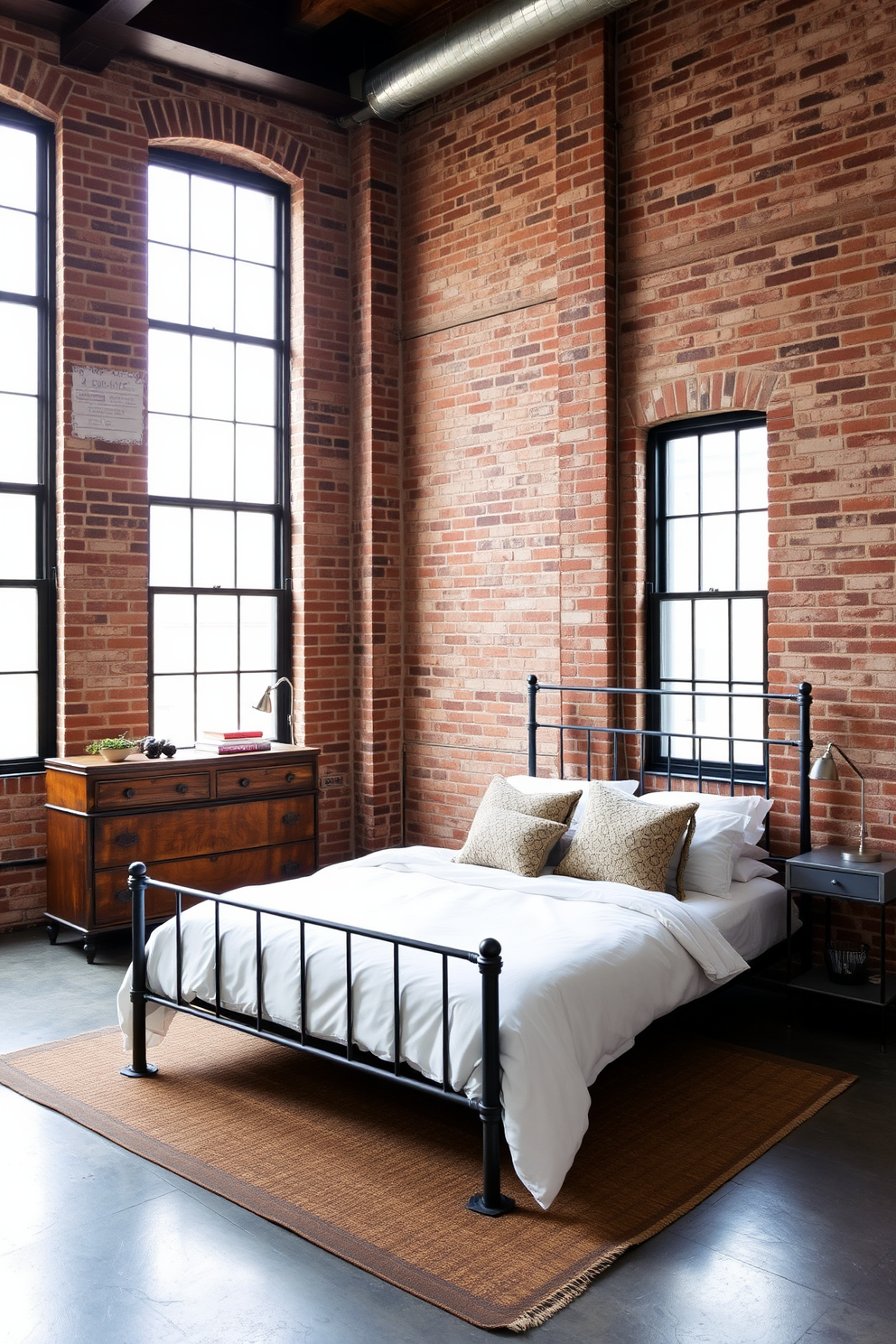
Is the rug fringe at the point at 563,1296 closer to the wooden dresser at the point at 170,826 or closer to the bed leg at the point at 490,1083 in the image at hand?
the bed leg at the point at 490,1083

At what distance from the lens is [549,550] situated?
6.81 m

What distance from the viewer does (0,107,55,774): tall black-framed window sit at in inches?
256

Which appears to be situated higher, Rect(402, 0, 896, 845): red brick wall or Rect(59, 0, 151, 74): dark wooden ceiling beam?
Rect(59, 0, 151, 74): dark wooden ceiling beam

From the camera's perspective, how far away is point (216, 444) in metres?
7.34

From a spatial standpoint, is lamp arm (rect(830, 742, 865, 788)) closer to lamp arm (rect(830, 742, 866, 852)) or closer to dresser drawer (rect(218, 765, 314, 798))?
lamp arm (rect(830, 742, 866, 852))

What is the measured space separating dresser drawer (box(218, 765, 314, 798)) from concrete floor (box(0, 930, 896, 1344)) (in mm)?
2630

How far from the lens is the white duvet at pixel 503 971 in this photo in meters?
3.50

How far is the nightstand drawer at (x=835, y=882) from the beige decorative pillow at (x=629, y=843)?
0.51 meters

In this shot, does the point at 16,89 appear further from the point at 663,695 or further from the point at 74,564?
the point at 663,695

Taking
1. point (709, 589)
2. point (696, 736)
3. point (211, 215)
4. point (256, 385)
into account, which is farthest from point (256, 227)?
point (696, 736)

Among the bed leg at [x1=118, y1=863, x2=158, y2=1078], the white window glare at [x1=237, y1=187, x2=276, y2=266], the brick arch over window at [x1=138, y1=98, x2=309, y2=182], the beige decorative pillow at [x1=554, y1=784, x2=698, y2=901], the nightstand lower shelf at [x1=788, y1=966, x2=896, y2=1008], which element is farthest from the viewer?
the white window glare at [x1=237, y1=187, x2=276, y2=266]

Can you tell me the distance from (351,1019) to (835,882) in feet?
7.60

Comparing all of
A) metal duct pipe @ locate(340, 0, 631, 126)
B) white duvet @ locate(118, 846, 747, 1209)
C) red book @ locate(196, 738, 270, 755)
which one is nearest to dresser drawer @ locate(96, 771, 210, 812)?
red book @ locate(196, 738, 270, 755)

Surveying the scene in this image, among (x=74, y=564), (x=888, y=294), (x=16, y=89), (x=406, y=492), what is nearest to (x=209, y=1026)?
(x=74, y=564)
